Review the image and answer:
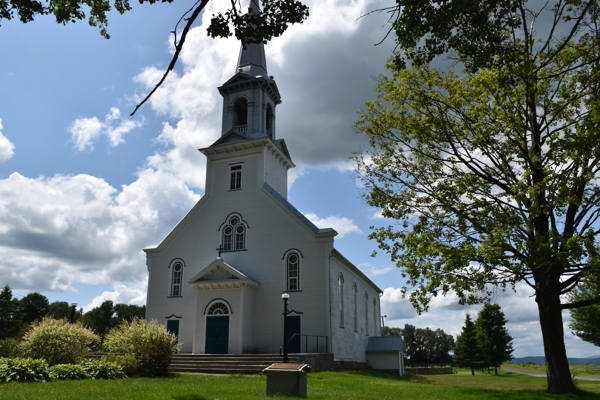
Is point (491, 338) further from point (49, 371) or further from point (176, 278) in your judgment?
point (49, 371)

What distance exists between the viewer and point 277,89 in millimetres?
31859

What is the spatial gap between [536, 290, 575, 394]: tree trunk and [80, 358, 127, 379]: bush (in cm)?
1361

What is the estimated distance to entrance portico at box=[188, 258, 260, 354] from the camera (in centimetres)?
2397

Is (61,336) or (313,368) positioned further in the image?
(313,368)

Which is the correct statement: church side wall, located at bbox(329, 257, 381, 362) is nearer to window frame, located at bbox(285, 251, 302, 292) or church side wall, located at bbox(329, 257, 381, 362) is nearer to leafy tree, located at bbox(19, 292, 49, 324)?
window frame, located at bbox(285, 251, 302, 292)

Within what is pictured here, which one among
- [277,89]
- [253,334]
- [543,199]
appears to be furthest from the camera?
[277,89]

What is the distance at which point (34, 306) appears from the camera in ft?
Result: 256

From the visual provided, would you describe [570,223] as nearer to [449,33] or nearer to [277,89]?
[449,33]

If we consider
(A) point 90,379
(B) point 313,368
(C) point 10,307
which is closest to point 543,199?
(B) point 313,368

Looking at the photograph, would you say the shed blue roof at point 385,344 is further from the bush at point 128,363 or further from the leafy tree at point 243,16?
the leafy tree at point 243,16

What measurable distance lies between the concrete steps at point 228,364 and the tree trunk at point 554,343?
9.31m

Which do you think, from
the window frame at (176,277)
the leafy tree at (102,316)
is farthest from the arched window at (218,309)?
the leafy tree at (102,316)

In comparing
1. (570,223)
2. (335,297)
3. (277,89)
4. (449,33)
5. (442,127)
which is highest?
(277,89)

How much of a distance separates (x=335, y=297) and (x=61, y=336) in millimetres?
13382
